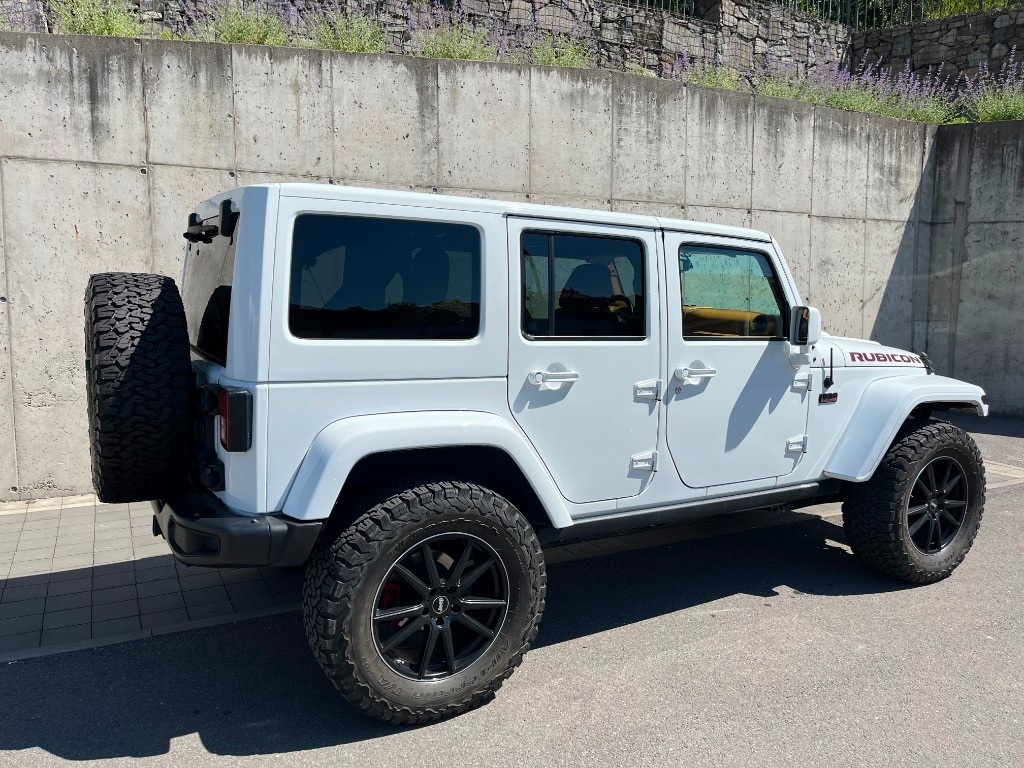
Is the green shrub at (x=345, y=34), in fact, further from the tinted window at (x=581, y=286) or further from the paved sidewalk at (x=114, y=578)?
the tinted window at (x=581, y=286)

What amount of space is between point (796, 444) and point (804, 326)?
65 cm

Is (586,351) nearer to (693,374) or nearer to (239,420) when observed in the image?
(693,374)

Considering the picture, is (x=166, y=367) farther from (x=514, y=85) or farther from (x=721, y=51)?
(x=721, y=51)

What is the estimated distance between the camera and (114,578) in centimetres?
477

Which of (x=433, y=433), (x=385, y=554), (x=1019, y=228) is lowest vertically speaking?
(x=385, y=554)

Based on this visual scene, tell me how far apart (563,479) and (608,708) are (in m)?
0.95

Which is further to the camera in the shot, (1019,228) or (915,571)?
(1019,228)

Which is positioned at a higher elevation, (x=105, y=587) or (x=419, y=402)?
(x=419, y=402)

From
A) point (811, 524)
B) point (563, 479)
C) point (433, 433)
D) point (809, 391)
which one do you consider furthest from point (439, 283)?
point (811, 524)

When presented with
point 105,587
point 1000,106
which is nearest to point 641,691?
point 105,587

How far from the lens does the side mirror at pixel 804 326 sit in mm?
4047

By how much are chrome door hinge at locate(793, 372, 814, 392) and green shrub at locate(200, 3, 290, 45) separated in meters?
5.93

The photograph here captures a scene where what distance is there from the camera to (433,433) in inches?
120

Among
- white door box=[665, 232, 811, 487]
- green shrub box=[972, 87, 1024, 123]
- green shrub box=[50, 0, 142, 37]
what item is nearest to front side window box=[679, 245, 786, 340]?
white door box=[665, 232, 811, 487]
